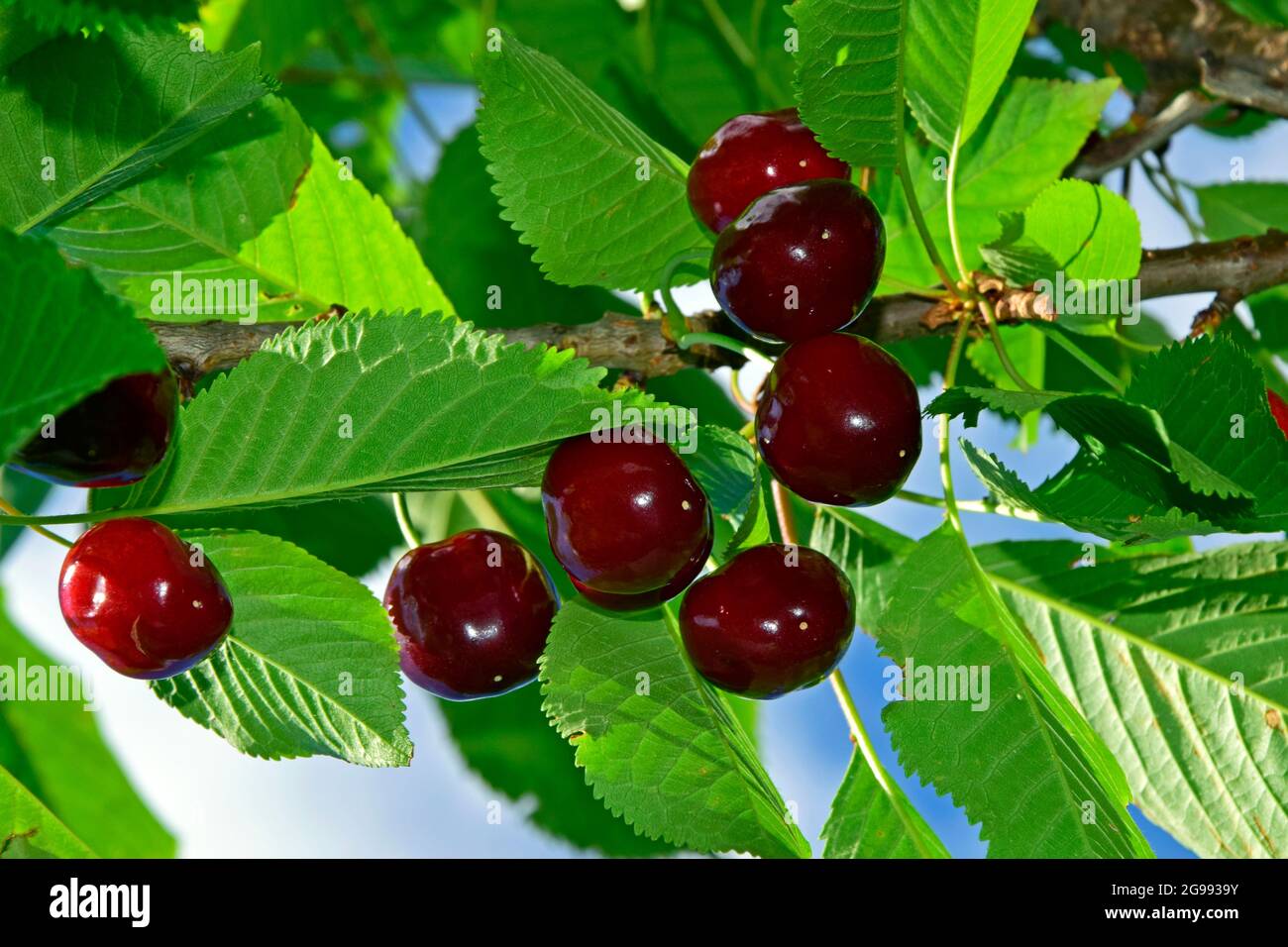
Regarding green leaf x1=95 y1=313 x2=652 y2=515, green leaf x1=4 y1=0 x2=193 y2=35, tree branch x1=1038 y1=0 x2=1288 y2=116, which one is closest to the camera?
green leaf x1=4 y1=0 x2=193 y2=35

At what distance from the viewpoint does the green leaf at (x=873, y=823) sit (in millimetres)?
1136

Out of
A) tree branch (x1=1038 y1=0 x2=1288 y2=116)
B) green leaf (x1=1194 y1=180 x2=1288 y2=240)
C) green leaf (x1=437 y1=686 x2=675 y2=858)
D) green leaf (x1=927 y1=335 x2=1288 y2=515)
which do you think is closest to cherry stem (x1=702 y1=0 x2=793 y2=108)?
tree branch (x1=1038 y1=0 x2=1288 y2=116)

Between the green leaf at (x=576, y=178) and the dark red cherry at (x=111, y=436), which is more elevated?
the green leaf at (x=576, y=178)

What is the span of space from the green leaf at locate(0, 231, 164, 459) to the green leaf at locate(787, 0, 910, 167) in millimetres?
539

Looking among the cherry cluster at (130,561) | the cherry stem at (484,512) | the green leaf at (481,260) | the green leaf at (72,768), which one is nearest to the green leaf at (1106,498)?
the cherry cluster at (130,561)

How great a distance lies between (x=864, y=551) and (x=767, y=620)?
0.39 metres

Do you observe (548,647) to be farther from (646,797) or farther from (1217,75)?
(1217,75)

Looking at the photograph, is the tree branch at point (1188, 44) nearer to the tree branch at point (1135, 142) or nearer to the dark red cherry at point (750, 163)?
the tree branch at point (1135, 142)

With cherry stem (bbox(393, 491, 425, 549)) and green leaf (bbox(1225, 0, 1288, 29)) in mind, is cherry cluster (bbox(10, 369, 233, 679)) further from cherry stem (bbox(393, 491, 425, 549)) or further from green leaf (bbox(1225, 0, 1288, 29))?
green leaf (bbox(1225, 0, 1288, 29))

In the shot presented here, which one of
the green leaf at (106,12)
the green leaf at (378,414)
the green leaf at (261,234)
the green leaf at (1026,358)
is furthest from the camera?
the green leaf at (1026,358)

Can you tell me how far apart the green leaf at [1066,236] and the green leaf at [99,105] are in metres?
0.66

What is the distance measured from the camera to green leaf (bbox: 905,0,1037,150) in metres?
0.98

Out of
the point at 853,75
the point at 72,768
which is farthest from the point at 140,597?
the point at 72,768
